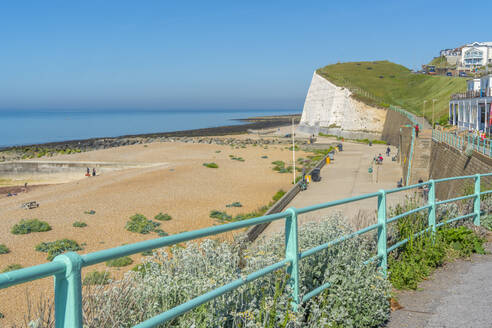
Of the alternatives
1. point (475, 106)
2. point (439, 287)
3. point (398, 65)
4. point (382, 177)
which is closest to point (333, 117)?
point (475, 106)

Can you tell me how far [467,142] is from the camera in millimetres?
18375

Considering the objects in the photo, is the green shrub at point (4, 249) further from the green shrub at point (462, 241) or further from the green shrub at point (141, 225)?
the green shrub at point (462, 241)

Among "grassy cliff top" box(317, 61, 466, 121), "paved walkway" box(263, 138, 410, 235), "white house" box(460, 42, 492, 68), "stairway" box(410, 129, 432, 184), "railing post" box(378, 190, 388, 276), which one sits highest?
"white house" box(460, 42, 492, 68)

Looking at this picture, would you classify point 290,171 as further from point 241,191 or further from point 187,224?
point 187,224

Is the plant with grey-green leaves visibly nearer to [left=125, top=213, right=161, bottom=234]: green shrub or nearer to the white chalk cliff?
[left=125, top=213, right=161, bottom=234]: green shrub

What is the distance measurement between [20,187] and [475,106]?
137ft

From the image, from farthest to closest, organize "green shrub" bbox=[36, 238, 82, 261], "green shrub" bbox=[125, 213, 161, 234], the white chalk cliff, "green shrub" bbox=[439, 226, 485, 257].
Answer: the white chalk cliff → "green shrub" bbox=[125, 213, 161, 234] → "green shrub" bbox=[36, 238, 82, 261] → "green shrub" bbox=[439, 226, 485, 257]

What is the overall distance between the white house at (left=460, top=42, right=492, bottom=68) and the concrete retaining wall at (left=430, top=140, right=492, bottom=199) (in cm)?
9978

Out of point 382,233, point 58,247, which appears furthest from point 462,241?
point 58,247

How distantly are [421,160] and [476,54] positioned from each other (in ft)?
350

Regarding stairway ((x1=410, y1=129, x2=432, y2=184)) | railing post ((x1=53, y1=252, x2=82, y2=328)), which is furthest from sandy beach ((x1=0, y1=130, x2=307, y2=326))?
stairway ((x1=410, y1=129, x2=432, y2=184))

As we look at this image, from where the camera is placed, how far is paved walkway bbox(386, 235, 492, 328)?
4.70 meters

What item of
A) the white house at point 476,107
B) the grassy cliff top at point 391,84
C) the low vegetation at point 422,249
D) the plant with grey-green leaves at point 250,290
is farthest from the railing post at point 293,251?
the grassy cliff top at point 391,84

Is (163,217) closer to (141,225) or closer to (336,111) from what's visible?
(141,225)
